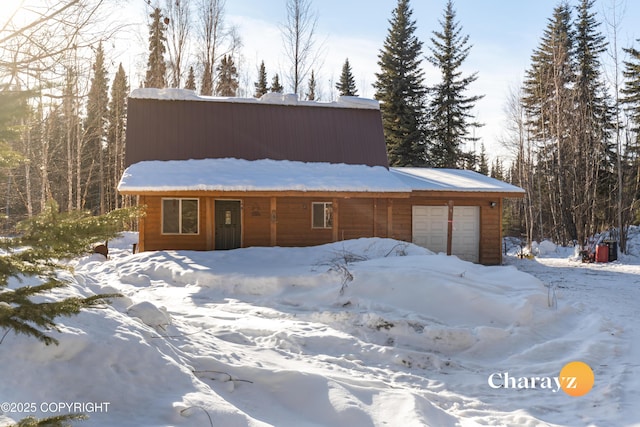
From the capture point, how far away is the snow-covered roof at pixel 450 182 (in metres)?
16.2

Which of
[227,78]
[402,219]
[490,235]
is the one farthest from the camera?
[227,78]

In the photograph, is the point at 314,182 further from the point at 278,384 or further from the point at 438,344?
the point at 278,384

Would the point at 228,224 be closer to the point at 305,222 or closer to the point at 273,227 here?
the point at 273,227

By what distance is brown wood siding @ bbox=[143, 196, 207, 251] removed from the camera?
48.3 feet

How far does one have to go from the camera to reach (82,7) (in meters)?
6.48

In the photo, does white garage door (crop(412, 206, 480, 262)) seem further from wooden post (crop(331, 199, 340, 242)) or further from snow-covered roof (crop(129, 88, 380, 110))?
snow-covered roof (crop(129, 88, 380, 110))

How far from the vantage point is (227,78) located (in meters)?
32.2

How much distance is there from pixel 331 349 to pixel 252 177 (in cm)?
971

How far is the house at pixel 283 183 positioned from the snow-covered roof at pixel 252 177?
39 mm

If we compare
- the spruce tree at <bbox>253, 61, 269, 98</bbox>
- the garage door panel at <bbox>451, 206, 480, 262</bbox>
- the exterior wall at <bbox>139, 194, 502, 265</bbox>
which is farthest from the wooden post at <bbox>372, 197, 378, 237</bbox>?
the spruce tree at <bbox>253, 61, 269, 98</bbox>

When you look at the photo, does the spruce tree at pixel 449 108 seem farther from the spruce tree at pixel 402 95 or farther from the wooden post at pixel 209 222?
the wooden post at pixel 209 222

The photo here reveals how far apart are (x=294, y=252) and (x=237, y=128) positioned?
6785 millimetres

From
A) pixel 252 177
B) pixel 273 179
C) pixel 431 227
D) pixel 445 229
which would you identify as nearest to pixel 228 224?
pixel 252 177

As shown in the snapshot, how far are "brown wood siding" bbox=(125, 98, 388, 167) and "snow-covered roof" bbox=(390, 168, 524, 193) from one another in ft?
5.41
